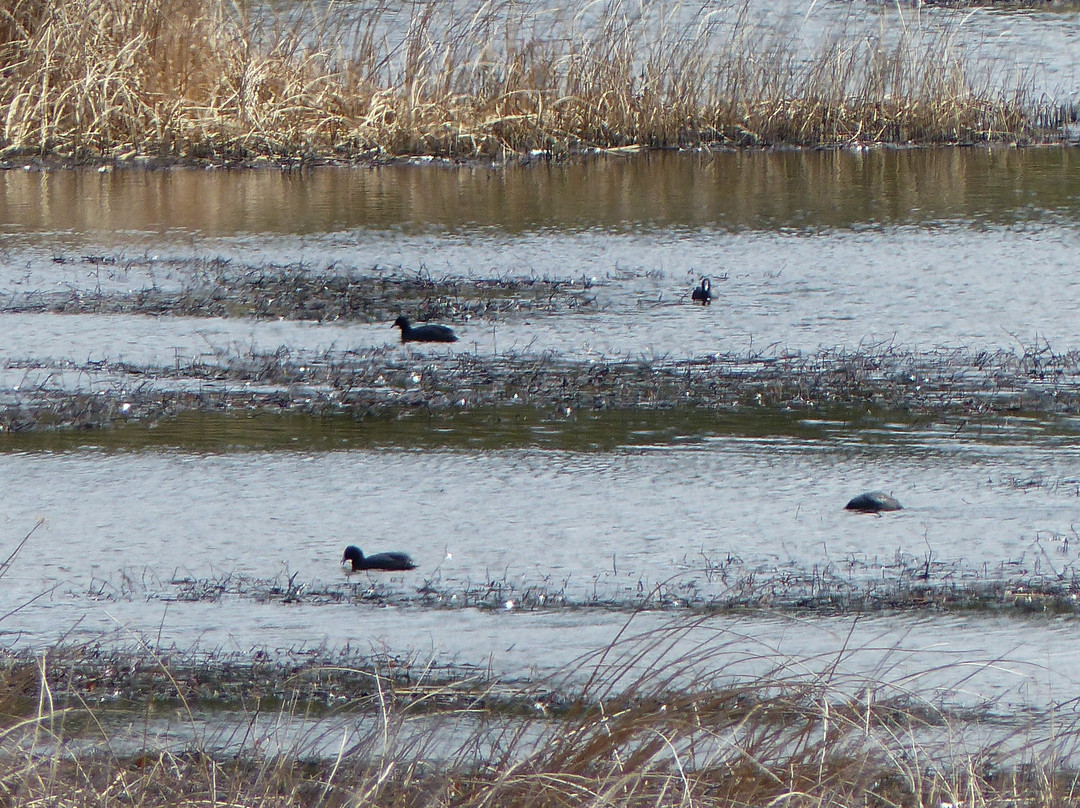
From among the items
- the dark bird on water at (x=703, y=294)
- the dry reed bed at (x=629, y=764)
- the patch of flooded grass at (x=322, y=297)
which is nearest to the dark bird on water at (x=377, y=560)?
the dry reed bed at (x=629, y=764)

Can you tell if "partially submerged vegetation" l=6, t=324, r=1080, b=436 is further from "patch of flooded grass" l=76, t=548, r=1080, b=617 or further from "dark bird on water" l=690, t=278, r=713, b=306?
"patch of flooded grass" l=76, t=548, r=1080, b=617

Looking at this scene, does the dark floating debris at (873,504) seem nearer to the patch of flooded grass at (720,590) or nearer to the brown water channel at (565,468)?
the brown water channel at (565,468)

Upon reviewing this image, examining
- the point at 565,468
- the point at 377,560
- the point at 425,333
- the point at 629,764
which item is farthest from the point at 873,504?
the point at 425,333

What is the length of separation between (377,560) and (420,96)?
10.5 m

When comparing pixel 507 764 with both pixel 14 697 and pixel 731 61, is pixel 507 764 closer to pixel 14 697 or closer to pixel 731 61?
pixel 14 697

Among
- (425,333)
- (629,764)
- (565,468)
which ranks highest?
(629,764)

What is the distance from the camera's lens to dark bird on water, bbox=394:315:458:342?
8133mm

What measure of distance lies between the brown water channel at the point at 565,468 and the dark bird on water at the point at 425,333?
108 mm

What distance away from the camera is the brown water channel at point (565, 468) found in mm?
4711

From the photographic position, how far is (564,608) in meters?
4.83

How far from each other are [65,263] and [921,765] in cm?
780

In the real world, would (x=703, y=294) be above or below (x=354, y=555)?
above

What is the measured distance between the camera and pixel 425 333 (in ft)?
26.7

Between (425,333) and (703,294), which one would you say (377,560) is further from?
(703,294)
